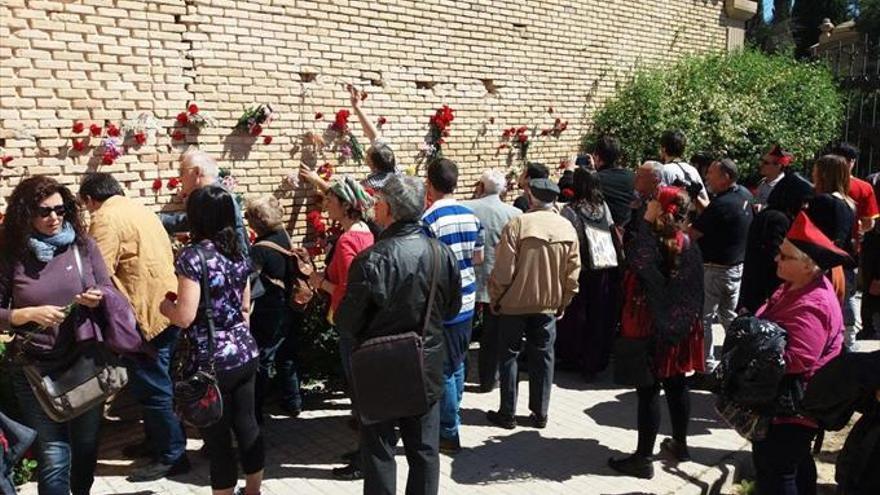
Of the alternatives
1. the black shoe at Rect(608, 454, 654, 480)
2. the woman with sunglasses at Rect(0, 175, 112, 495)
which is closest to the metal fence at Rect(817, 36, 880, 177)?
the black shoe at Rect(608, 454, 654, 480)

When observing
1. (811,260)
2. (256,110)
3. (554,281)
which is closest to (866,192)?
(554,281)

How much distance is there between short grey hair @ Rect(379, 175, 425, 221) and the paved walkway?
1.87 m

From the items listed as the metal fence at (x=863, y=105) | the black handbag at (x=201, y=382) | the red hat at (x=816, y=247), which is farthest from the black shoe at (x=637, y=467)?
the metal fence at (x=863, y=105)

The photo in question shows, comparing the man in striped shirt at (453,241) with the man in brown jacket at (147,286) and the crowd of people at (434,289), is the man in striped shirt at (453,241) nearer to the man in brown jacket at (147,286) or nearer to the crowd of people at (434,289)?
the crowd of people at (434,289)

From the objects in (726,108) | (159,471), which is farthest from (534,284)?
(726,108)

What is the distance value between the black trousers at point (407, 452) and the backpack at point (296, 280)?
148cm

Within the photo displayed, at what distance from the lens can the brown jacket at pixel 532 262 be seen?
5.16m

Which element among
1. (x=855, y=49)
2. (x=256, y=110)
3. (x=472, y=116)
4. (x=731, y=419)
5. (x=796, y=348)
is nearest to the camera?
(x=796, y=348)

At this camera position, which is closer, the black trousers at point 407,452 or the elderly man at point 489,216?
the black trousers at point 407,452

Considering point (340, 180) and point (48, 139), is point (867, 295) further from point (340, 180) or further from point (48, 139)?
point (48, 139)

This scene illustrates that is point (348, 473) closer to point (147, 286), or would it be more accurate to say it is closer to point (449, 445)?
point (449, 445)

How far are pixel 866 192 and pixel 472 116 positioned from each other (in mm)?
4095

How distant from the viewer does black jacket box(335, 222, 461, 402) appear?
3.47 meters

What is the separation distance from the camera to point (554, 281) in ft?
17.1
